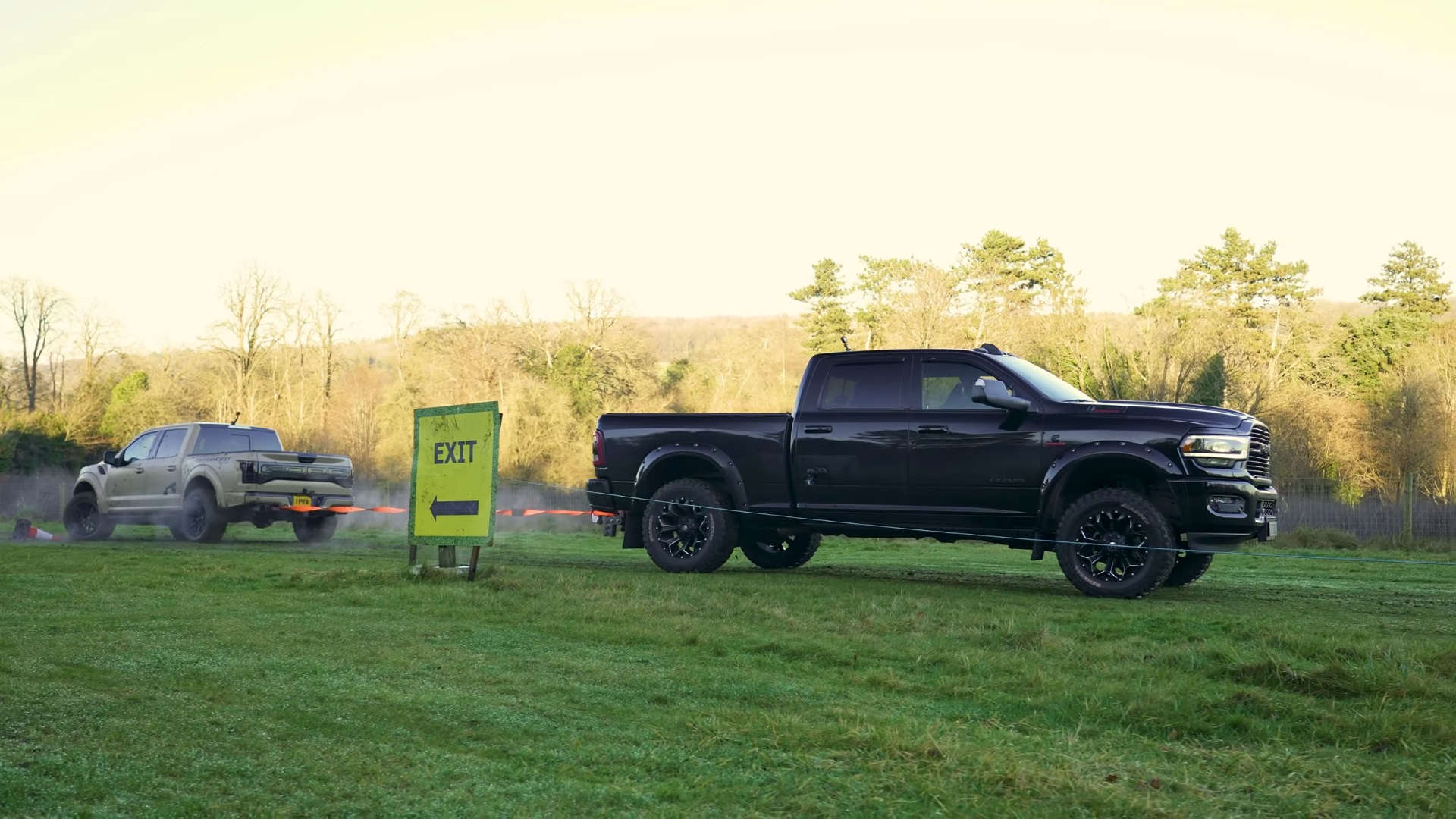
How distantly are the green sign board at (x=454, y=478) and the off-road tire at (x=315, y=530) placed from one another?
8752 millimetres

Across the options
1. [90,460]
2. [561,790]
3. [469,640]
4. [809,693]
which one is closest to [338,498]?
[469,640]

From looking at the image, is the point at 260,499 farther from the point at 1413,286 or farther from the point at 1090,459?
the point at 1413,286

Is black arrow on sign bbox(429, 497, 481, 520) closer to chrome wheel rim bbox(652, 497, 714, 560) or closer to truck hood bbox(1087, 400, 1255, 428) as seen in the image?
chrome wheel rim bbox(652, 497, 714, 560)

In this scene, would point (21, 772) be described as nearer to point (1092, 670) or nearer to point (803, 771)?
point (803, 771)

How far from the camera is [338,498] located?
20.3m

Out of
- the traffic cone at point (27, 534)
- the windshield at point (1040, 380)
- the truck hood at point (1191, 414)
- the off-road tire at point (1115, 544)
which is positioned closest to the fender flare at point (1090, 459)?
the off-road tire at point (1115, 544)

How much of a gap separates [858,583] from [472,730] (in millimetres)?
7191

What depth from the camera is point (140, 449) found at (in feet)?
70.5

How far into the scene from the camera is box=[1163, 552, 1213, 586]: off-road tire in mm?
11922

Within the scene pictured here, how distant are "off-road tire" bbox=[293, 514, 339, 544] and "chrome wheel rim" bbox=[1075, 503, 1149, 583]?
1370 cm

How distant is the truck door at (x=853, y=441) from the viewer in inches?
474

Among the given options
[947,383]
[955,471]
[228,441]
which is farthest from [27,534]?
[955,471]

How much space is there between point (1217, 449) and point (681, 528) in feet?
17.8

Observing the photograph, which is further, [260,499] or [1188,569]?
[260,499]
